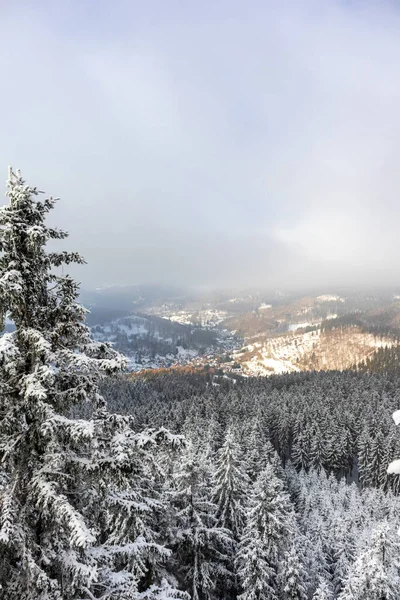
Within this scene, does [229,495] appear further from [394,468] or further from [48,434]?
[394,468]

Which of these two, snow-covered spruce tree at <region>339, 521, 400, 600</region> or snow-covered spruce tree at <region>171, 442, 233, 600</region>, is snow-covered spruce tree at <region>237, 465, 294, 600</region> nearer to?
snow-covered spruce tree at <region>171, 442, 233, 600</region>

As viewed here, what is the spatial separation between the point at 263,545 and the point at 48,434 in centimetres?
2230

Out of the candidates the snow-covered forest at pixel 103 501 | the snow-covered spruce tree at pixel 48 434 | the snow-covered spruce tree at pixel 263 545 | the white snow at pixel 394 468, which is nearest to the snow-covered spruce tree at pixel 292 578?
the snow-covered forest at pixel 103 501

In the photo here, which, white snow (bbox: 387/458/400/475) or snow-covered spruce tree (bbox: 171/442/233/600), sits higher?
white snow (bbox: 387/458/400/475)

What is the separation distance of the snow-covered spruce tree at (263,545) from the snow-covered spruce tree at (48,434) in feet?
62.7

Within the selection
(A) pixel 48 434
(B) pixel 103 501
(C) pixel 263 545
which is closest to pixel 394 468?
(A) pixel 48 434

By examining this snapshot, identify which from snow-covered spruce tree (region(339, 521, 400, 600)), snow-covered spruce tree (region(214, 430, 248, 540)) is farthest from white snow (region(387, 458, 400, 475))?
snow-covered spruce tree (region(214, 430, 248, 540))

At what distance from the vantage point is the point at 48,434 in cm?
685

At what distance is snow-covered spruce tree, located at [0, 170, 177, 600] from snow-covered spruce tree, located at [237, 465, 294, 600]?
62.7 feet

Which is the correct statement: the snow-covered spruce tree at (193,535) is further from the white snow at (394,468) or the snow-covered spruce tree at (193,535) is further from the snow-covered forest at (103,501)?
the white snow at (394,468)

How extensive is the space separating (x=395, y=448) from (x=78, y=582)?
6576 centimetres

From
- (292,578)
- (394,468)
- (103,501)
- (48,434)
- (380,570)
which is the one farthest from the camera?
(292,578)

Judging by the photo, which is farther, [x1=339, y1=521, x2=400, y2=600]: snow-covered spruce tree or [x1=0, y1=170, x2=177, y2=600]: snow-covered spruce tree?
[x1=339, y1=521, x2=400, y2=600]: snow-covered spruce tree

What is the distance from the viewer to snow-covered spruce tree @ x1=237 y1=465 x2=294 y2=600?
22688 millimetres
